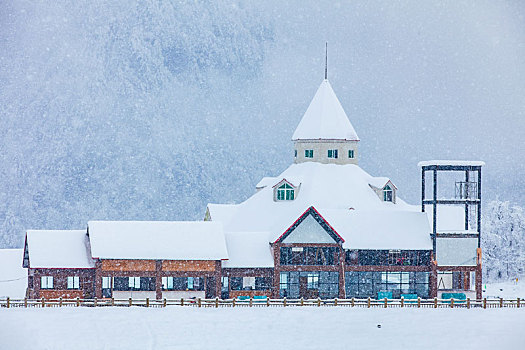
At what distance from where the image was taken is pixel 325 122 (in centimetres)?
9000

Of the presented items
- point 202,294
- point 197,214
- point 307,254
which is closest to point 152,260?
point 202,294

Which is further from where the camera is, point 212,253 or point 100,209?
point 100,209

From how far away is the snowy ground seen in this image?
6446 cm

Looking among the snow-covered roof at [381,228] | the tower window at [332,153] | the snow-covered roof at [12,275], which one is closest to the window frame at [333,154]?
the tower window at [332,153]

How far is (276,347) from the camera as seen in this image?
64.8 meters

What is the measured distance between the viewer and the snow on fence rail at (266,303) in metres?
70.4

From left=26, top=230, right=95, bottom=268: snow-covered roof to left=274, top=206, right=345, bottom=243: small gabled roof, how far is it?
506 inches

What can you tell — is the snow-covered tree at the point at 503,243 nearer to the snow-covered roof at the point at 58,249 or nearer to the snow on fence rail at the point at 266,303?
the snow on fence rail at the point at 266,303

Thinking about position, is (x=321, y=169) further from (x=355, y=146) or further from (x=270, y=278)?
(x=270, y=278)

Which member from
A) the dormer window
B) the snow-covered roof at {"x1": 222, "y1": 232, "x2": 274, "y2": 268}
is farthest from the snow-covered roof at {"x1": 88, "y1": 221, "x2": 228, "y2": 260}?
the dormer window

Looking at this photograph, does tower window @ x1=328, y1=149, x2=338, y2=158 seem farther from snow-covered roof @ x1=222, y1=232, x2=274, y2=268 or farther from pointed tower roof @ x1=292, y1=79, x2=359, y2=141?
snow-covered roof @ x1=222, y1=232, x2=274, y2=268

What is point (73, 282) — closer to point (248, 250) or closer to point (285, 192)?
point (248, 250)

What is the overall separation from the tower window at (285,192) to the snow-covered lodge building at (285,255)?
1065 mm

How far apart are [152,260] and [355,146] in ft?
74.8
